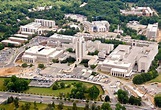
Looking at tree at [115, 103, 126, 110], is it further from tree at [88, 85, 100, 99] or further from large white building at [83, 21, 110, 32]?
large white building at [83, 21, 110, 32]

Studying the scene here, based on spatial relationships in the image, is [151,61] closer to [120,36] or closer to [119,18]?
[120,36]

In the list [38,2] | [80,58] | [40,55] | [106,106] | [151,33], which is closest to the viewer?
[106,106]

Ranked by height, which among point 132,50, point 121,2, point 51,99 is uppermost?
point 121,2

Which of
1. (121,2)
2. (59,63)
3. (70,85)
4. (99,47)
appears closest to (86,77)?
(70,85)

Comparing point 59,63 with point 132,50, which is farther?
Result: point 132,50

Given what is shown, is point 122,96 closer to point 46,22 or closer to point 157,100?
point 157,100

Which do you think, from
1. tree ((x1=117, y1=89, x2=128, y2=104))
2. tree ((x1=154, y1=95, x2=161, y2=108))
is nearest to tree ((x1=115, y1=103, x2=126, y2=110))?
tree ((x1=117, y1=89, x2=128, y2=104))

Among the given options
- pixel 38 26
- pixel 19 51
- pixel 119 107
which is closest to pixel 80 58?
pixel 19 51
